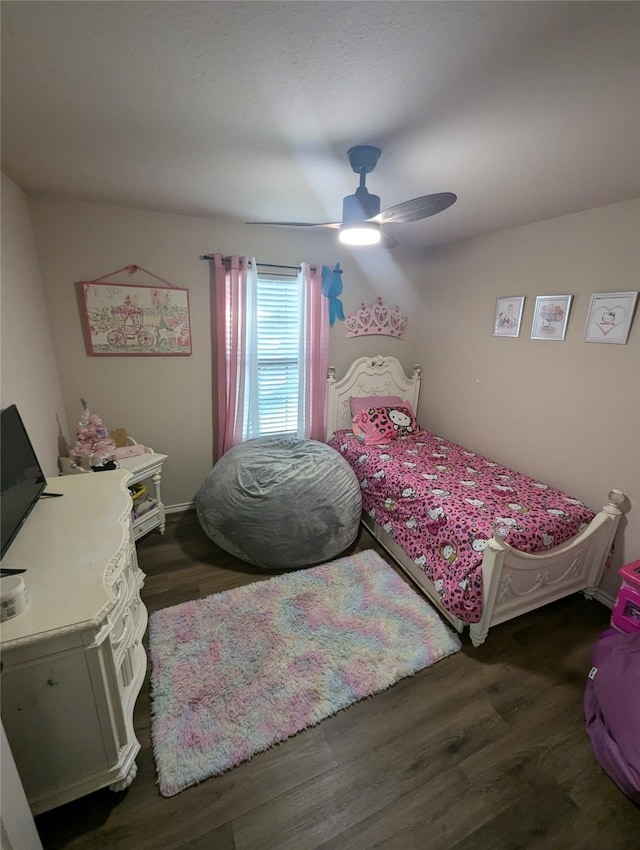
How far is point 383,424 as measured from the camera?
3236 millimetres

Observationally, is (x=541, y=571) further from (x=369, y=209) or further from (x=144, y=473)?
(x=144, y=473)

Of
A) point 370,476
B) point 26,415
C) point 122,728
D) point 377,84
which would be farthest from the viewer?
point 370,476

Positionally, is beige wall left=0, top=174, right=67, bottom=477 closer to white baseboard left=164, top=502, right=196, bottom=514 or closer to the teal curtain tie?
white baseboard left=164, top=502, right=196, bottom=514

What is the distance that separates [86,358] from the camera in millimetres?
2553

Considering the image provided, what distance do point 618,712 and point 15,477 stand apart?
8.38 feet

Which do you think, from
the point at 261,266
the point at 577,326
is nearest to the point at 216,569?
the point at 261,266

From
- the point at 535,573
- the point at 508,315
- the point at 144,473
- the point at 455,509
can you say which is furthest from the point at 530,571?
the point at 144,473

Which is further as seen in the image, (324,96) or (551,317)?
(551,317)

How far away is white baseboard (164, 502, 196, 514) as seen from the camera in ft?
10.1

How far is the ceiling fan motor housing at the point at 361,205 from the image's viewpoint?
167 centimetres

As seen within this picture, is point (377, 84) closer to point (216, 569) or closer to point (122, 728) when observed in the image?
point (122, 728)

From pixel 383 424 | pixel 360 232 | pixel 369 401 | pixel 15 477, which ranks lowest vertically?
pixel 383 424

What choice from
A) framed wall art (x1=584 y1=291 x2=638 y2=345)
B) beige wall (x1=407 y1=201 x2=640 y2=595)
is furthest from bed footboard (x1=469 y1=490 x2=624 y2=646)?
framed wall art (x1=584 y1=291 x2=638 y2=345)

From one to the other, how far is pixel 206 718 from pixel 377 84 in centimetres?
246
